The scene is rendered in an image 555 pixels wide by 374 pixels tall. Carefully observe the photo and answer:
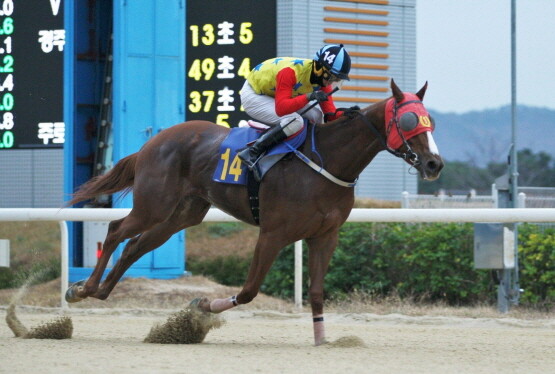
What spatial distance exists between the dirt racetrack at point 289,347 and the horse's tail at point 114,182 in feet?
2.97

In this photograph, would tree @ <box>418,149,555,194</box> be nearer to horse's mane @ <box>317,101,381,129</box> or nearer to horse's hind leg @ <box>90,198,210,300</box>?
horse's hind leg @ <box>90,198,210,300</box>

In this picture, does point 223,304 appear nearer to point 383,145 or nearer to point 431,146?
point 383,145

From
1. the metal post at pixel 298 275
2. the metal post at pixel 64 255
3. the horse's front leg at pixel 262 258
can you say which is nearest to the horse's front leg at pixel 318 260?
the horse's front leg at pixel 262 258

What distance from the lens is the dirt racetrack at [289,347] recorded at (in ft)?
14.6

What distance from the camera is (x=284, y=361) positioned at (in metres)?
4.71

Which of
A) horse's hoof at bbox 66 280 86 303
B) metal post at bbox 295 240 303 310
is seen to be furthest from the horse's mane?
metal post at bbox 295 240 303 310

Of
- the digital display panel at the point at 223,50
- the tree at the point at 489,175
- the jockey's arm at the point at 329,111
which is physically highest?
the digital display panel at the point at 223,50

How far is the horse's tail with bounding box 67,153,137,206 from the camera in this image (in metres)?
6.41

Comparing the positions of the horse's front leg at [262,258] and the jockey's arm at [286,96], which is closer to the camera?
the horse's front leg at [262,258]

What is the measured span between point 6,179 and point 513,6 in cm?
639

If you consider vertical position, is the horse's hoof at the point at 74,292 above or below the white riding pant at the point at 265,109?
below

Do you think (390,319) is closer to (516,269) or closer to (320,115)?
(516,269)

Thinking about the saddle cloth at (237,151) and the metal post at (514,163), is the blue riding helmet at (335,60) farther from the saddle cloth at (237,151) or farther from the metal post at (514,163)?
the metal post at (514,163)

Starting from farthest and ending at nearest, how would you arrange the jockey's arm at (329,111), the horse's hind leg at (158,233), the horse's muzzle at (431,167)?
1. the horse's hind leg at (158,233)
2. the jockey's arm at (329,111)
3. the horse's muzzle at (431,167)
